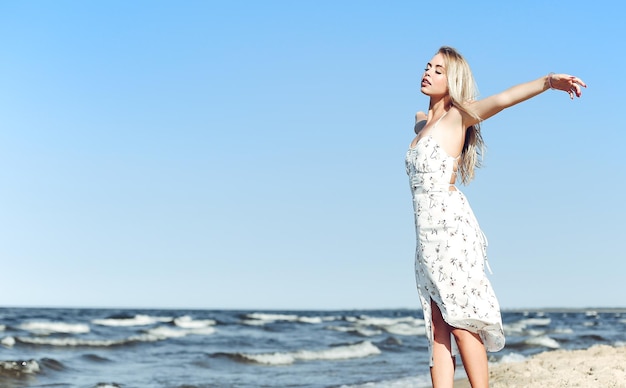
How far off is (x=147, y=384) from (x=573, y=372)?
5366mm

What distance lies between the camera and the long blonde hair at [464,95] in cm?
396

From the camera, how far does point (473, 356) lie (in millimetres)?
3877

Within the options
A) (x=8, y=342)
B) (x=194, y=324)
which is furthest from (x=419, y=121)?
(x=194, y=324)

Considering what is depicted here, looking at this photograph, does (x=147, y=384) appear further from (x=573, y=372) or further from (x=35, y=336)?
(x=35, y=336)

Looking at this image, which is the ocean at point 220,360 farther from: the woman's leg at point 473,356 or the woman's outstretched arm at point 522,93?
the woman's outstretched arm at point 522,93

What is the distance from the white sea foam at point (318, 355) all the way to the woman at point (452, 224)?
990 cm

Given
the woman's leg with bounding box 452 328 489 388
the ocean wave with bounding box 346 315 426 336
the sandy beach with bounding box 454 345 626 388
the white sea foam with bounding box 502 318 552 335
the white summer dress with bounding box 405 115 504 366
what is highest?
the white summer dress with bounding box 405 115 504 366

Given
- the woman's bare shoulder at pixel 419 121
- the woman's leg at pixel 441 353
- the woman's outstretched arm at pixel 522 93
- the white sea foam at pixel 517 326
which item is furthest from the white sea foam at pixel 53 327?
the woman's outstretched arm at pixel 522 93

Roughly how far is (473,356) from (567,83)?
4.44 ft

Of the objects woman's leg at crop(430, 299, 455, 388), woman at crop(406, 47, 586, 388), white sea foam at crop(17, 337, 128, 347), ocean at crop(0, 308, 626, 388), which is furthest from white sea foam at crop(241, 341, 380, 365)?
woman at crop(406, 47, 586, 388)

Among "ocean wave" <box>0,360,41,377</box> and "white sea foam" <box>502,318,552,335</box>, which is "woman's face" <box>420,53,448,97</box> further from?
"white sea foam" <box>502,318,552,335</box>

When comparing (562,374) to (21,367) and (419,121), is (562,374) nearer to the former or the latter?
(419,121)

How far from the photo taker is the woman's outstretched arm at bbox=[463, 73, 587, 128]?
141 inches

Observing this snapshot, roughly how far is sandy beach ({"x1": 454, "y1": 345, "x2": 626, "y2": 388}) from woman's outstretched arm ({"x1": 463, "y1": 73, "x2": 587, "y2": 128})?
3223 mm
